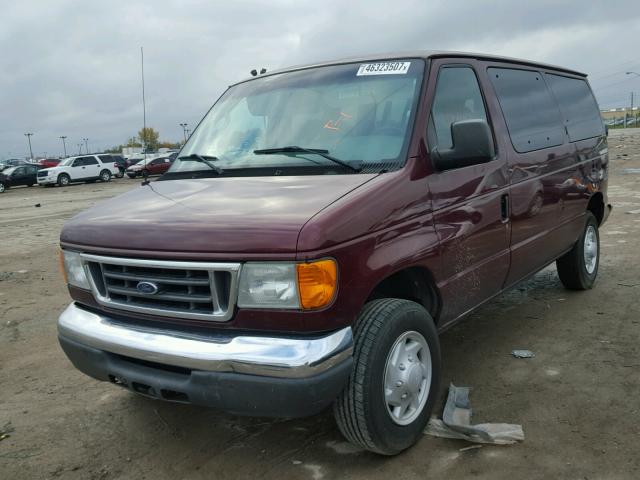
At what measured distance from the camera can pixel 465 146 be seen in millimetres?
3090

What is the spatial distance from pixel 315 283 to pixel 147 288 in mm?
836

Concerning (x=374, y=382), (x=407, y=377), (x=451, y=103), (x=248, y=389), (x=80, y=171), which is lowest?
(x=80, y=171)

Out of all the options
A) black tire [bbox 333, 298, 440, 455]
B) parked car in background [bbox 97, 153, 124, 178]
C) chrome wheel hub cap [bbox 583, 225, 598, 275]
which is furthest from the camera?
parked car in background [bbox 97, 153, 124, 178]

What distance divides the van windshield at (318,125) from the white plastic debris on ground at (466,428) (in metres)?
1.40

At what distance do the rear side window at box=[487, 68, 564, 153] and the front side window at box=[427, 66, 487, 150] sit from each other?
1.02 feet

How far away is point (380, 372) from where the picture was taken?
2.70 metres

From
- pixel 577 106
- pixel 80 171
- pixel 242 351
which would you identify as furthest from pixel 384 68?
pixel 80 171

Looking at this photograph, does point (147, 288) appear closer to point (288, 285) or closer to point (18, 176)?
point (288, 285)

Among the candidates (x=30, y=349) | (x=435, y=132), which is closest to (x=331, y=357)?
(x=435, y=132)

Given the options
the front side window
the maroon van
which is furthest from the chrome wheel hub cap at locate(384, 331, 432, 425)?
the front side window

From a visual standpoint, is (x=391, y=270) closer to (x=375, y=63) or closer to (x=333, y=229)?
(x=333, y=229)

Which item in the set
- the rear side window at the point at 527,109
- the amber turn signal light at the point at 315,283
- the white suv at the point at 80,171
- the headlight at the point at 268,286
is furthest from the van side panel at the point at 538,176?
the white suv at the point at 80,171

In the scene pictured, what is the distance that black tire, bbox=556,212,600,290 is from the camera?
215 inches

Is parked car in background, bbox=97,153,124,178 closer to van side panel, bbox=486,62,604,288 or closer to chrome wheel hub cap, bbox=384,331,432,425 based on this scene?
van side panel, bbox=486,62,604,288
